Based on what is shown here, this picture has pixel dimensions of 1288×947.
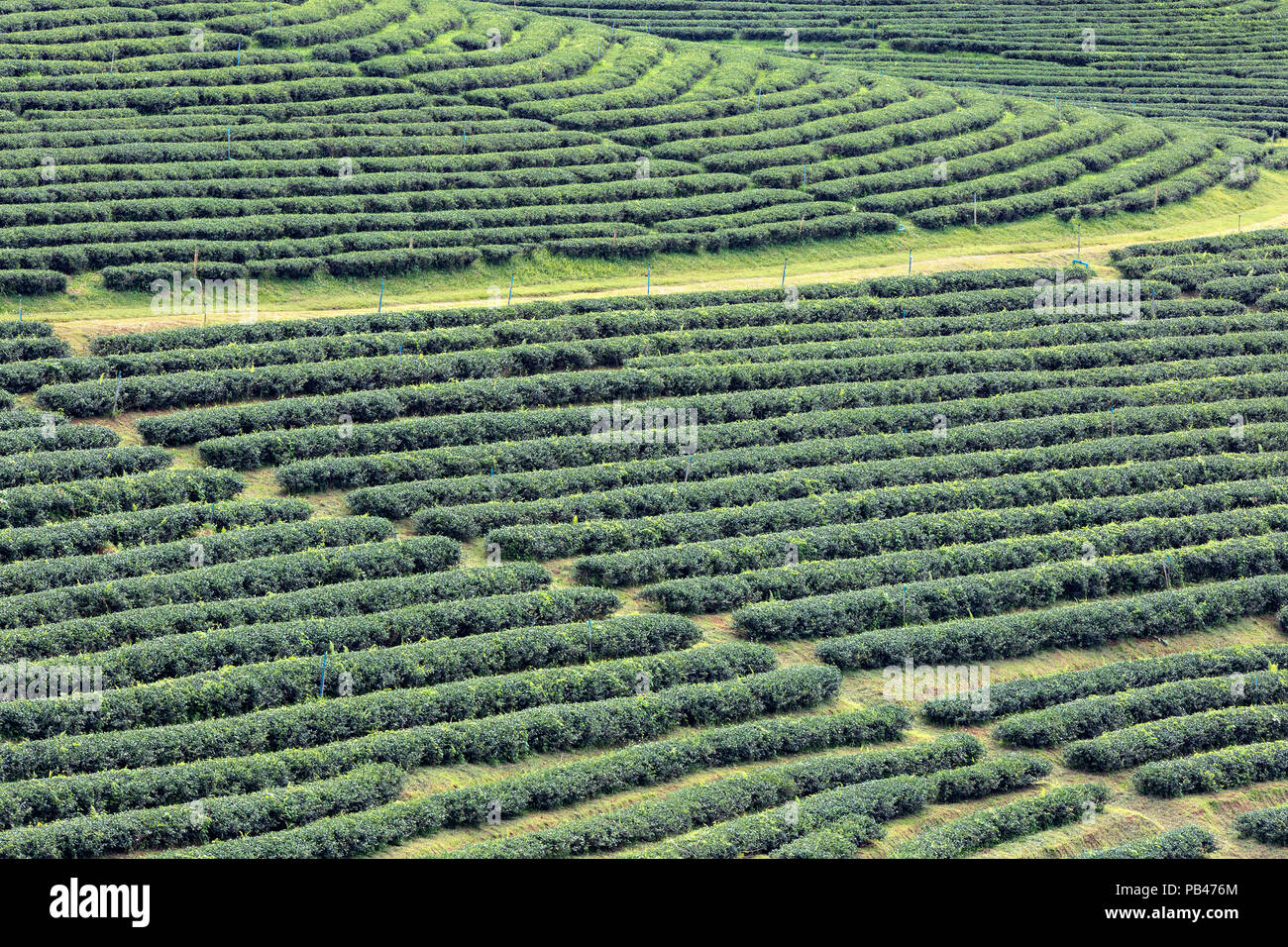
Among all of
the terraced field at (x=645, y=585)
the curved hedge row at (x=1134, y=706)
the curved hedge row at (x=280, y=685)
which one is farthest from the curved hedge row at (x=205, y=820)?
the curved hedge row at (x=1134, y=706)

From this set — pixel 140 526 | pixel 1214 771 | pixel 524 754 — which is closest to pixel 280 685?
pixel 524 754

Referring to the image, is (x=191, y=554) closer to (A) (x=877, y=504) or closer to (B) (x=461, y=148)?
(A) (x=877, y=504)

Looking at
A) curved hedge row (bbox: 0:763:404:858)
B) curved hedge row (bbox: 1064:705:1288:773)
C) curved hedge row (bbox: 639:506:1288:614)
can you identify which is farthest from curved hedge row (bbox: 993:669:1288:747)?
curved hedge row (bbox: 0:763:404:858)

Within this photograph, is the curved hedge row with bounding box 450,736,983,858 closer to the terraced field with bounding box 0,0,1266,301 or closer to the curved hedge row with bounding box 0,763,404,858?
the curved hedge row with bounding box 0,763,404,858

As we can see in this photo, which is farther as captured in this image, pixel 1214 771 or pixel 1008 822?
pixel 1214 771
